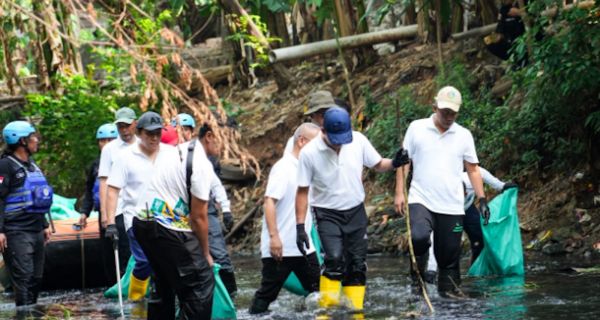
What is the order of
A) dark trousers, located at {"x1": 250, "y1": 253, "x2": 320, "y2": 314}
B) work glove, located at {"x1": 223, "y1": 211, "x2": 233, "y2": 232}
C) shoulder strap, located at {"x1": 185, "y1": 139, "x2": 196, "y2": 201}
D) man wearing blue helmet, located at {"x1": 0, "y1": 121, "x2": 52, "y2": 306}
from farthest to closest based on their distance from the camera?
man wearing blue helmet, located at {"x1": 0, "y1": 121, "x2": 52, "y2": 306} → work glove, located at {"x1": 223, "y1": 211, "x2": 233, "y2": 232} → dark trousers, located at {"x1": 250, "y1": 253, "x2": 320, "y2": 314} → shoulder strap, located at {"x1": 185, "y1": 139, "x2": 196, "y2": 201}

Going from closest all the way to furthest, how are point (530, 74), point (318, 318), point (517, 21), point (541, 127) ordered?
point (318, 318) → point (530, 74) → point (541, 127) → point (517, 21)

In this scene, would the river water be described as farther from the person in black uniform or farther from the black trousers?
the black trousers

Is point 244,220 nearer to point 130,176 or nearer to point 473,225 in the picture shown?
point 473,225

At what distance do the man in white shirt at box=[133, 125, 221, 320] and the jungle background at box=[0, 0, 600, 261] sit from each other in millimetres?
468

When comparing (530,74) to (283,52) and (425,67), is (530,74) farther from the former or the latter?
(283,52)

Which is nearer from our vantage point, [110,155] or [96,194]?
[110,155]

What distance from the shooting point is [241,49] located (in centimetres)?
2428

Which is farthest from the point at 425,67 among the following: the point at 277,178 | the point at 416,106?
the point at 277,178

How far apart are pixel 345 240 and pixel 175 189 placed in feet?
8.15

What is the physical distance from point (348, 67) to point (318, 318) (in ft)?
43.4

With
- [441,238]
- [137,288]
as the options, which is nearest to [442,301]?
[441,238]

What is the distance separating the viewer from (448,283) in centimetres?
1077

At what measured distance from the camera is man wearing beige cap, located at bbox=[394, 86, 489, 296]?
10.5 metres

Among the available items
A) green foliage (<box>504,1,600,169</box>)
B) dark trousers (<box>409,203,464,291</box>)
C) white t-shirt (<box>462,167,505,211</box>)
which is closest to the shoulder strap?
dark trousers (<box>409,203,464,291</box>)
